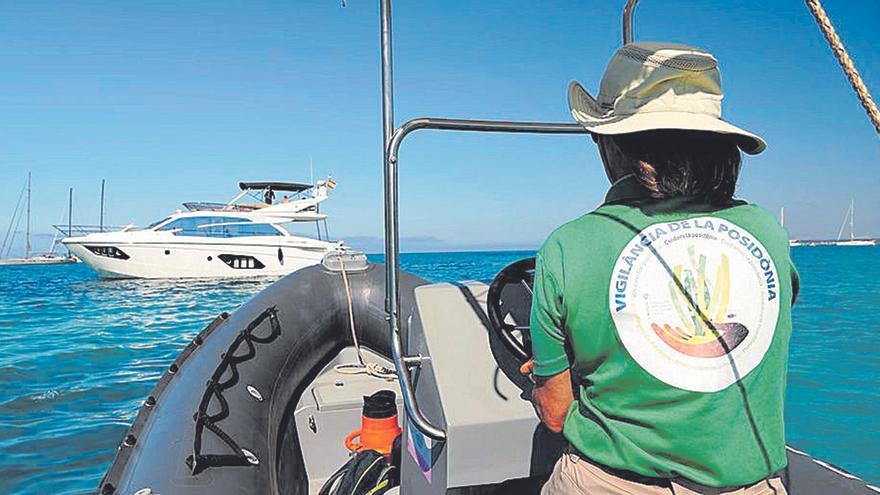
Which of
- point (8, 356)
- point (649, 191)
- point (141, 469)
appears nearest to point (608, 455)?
point (649, 191)

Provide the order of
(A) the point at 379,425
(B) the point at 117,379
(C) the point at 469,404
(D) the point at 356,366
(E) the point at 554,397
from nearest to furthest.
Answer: (E) the point at 554,397, (C) the point at 469,404, (A) the point at 379,425, (D) the point at 356,366, (B) the point at 117,379

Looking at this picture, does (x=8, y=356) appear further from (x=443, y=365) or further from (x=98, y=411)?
(x=443, y=365)

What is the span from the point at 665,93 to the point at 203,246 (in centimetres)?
2022

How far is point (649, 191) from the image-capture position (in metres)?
0.97

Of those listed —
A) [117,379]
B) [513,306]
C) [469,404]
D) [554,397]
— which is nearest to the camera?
[554,397]

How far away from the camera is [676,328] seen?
3.02ft

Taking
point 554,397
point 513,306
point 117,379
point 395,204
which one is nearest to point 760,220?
point 554,397

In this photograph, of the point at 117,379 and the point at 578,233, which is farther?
the point at 117,379

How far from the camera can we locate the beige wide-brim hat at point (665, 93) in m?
0.94

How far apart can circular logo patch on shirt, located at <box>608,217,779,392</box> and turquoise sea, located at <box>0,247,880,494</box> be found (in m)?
2.13

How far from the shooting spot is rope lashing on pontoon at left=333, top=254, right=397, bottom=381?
10.8 feet

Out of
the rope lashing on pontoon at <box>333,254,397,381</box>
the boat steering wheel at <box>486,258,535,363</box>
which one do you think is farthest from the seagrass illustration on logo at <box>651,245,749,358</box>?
the rope lashing on pontoon at <box>333,254,397,381</box>

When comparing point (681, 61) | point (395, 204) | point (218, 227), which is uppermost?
point (218, 227)

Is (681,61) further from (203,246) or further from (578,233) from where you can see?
(203,246)
